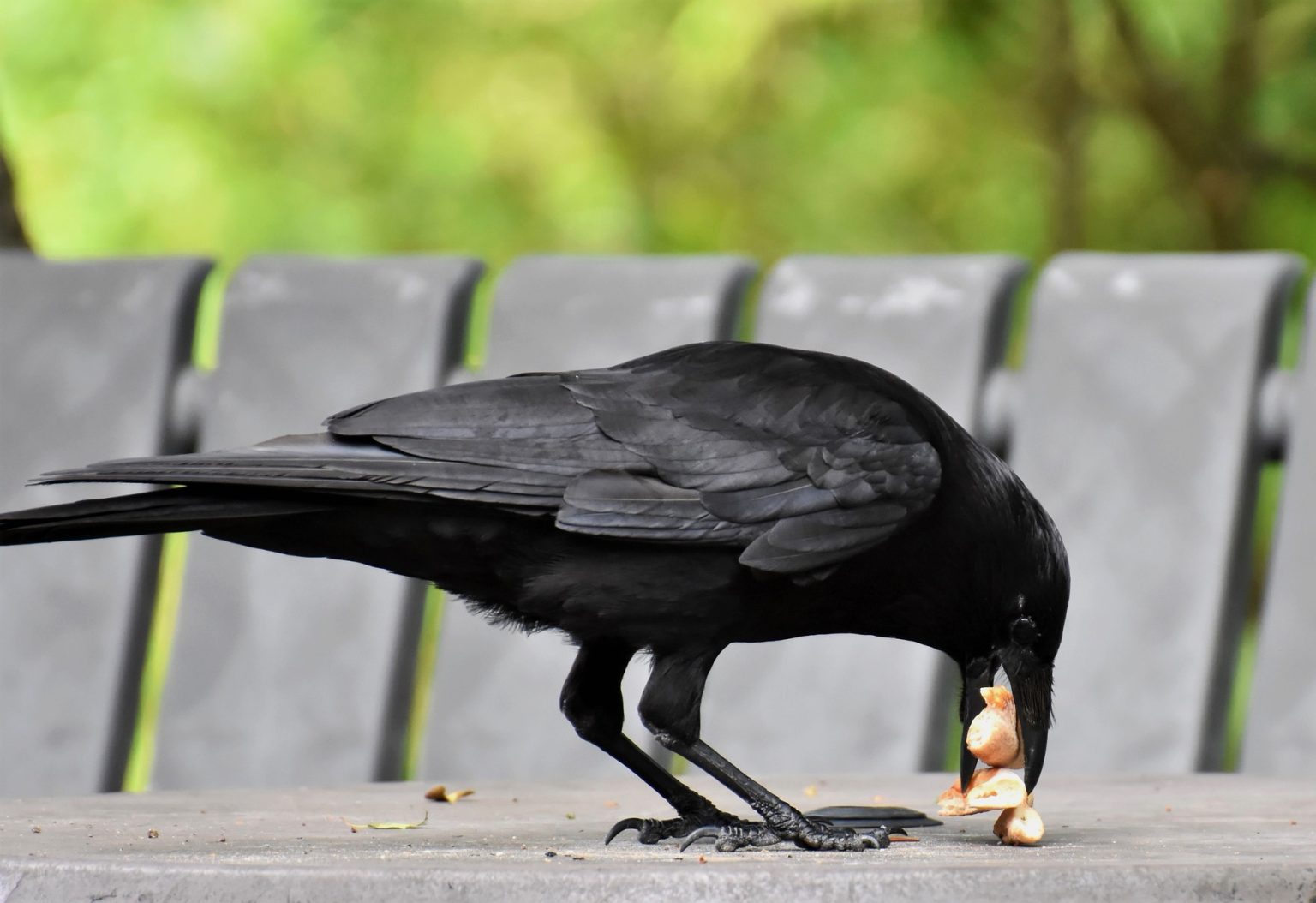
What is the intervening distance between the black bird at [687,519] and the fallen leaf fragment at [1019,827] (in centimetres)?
16

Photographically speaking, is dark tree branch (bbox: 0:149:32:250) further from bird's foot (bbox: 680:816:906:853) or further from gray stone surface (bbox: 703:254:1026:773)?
bird's foot (bbox: 680:816:906:853)

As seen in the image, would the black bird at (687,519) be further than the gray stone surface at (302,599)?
No

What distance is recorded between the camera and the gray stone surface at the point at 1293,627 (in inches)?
159

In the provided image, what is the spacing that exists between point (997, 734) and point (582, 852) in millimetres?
750

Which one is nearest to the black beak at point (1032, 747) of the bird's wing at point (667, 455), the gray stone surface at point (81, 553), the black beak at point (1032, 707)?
the black beak at point (1032, 707)

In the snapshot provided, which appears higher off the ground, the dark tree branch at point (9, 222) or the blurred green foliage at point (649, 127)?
the blurred green foliage at point (649, 127)

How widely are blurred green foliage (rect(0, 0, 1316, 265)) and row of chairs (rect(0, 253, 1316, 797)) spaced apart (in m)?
3.16

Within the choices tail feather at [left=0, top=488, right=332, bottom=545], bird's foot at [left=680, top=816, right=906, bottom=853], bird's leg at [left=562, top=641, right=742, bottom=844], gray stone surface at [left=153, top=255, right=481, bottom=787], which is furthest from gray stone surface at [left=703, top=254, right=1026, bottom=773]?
tail feather at [left=0, top=488, right=332, bottom=545]

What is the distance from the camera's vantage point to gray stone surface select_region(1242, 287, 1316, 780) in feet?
13.3

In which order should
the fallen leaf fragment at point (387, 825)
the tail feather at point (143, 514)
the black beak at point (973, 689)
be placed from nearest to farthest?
1. the tail feather at point (143, 514)
2. the fallen leaf fragment at point (387, 825)
3. the black beak at point (973, 689)

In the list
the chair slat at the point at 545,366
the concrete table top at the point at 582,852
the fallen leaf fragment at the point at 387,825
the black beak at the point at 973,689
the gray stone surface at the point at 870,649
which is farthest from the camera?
the chair slat at the point at 545,366

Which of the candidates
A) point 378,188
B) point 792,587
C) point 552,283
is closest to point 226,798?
point 792,587

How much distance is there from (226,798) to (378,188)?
573 centimetres

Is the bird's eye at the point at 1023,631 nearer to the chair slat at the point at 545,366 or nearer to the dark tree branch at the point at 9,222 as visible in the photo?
the chair slat at the point at 545,366
